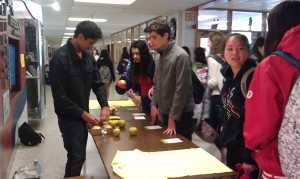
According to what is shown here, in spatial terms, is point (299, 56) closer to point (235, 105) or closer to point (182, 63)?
point (235, 105)

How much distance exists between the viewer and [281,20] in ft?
3.73

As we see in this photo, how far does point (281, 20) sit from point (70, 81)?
159 centimetres

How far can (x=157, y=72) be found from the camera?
2.51m

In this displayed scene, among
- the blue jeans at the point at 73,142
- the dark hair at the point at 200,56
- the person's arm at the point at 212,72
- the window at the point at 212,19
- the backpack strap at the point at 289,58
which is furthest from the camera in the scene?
the window at the point at 212,19

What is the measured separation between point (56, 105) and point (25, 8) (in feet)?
13.3

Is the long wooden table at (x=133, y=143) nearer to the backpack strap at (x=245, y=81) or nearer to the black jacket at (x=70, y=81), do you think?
the black jacket at (x=70, y=81)

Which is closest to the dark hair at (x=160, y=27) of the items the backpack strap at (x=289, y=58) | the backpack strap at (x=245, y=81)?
the backpack strap at (x=245, y=81)

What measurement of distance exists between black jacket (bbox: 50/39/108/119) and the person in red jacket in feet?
4.72

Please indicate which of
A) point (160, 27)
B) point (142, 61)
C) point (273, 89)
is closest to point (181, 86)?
point (160, 27)

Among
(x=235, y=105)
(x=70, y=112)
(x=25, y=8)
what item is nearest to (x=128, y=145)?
(x=70, y=112)

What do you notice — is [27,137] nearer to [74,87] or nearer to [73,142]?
[73,142]

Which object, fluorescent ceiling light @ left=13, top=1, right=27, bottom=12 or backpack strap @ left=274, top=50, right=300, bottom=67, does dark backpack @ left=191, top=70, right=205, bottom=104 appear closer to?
backpack strap @ left=274, top=50, right=300, bottom=67

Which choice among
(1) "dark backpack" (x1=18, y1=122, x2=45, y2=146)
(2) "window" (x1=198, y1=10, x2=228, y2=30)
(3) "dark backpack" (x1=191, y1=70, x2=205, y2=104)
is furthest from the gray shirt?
(2) "window" (x1=198, y1=10, x2=228, y2=30)

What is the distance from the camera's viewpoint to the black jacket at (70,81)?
7.21 feet
